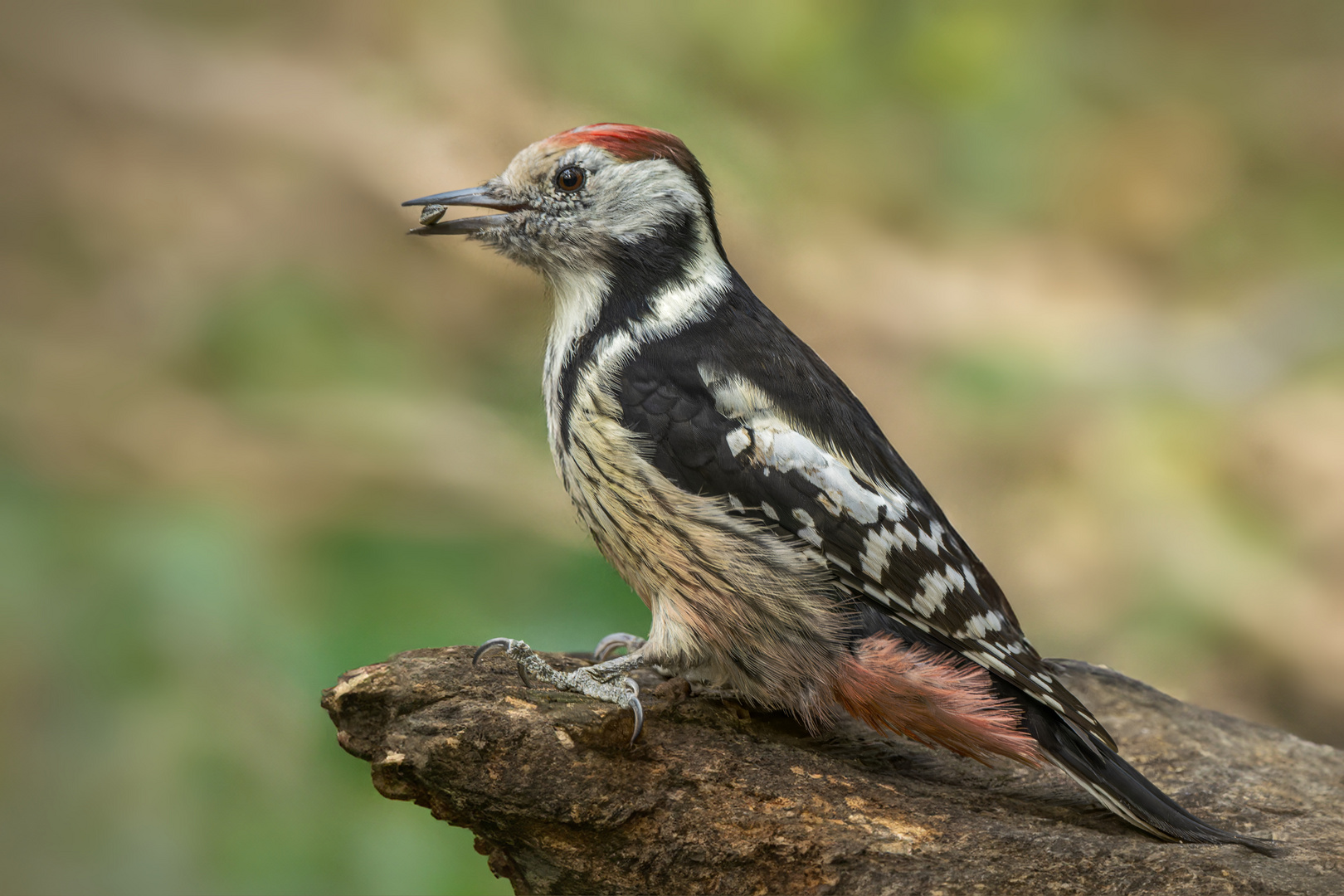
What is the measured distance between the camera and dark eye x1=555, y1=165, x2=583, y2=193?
9.82ft

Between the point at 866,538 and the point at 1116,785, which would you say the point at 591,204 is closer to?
the point at 866,538

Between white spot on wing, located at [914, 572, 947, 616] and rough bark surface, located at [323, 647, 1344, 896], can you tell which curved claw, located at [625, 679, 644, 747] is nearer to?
rough bark surface, located at [323, 647, 1344, 896]

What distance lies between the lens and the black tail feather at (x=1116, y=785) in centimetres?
254

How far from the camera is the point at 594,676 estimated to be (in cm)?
268

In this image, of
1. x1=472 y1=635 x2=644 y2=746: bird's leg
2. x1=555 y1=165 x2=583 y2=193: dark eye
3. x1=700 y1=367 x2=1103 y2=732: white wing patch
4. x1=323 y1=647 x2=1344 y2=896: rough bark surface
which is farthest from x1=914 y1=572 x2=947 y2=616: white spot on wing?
x1=555 y1=165 x2=583 y2=193: dark eye

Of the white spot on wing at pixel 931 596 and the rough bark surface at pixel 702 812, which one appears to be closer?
the rough bark surface at pixel 702 812

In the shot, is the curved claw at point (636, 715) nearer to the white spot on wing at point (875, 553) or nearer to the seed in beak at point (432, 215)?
the white spot on wing at point (875, 553)

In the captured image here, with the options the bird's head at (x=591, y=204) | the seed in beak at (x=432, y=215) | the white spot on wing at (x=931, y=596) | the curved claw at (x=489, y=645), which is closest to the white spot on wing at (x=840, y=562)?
the white spot on wing at (x=931, y=596)

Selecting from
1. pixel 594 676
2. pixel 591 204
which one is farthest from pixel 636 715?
pixel 591 204

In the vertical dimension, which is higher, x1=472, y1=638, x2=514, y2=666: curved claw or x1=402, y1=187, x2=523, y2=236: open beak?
x1=402, y1=187, x2=523, y2=236: open beak

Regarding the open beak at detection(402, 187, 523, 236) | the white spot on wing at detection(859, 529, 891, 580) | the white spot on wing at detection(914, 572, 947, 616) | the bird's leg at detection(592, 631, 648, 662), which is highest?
the open beak at detection(402, 187, 523, 236)

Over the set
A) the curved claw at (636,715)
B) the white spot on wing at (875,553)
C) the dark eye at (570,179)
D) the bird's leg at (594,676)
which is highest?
the dark eye at (570,179)

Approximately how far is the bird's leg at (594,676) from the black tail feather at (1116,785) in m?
0.87

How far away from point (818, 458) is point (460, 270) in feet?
11.9
